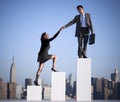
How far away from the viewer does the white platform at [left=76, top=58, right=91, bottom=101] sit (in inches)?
284

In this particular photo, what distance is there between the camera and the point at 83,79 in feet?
23.8

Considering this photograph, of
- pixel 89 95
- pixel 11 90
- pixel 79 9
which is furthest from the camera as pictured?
pixel 11 90

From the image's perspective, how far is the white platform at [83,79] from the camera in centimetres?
721

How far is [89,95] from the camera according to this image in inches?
284

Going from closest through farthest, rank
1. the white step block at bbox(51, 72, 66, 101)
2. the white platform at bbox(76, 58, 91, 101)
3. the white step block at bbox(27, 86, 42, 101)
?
the white platform at bbox(76, 58, 91, 101)
the white step block at bbox(51, 72, 66, 101)
the white step block at bbox(27, 86, 42, 101)

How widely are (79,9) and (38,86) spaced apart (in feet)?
7.35

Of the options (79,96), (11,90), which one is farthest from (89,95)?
(11,90)

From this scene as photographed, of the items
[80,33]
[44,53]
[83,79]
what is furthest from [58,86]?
[80,33]

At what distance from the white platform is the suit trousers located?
330 millimetres

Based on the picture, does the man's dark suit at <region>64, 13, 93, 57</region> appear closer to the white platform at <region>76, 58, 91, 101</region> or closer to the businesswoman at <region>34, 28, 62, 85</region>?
the white platform at <region>76, 58, 91, 101</region>

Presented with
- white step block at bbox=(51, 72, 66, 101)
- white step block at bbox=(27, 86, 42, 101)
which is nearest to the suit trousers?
white step block at bbox=(51, 72, 66, 101)

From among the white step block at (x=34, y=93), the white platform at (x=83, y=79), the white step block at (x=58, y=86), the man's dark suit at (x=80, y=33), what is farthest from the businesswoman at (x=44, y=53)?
the white platform at (x=83, y=79)

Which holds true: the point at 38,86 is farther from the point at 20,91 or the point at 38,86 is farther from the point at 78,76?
the point at 20,91

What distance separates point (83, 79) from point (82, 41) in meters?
1.04
